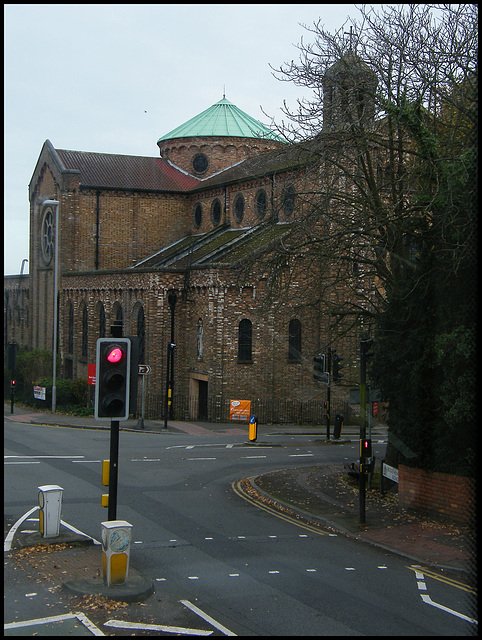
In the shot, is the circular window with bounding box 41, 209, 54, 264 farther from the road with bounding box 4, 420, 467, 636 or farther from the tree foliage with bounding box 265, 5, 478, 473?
the tree foliage with bounding box 265, 5, 478, 473

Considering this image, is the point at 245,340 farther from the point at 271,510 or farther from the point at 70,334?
the point at 271,510

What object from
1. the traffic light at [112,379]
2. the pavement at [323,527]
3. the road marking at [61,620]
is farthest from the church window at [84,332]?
the road marking at [61,620]

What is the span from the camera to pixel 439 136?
16.1 meters

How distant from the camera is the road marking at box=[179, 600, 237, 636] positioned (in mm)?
8392

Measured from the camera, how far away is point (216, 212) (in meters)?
44.4

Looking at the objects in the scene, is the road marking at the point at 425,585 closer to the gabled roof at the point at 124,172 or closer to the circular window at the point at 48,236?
the gabled roof at the point at 124,172

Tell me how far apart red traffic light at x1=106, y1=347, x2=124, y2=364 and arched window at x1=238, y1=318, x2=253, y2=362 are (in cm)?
2425

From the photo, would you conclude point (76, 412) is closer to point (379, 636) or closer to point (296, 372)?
point (296, 372)

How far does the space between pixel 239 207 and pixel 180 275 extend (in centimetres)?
722

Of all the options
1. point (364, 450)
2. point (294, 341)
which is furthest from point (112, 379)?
point (294, 341)

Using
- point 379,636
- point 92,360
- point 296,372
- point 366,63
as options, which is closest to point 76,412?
point 92,360

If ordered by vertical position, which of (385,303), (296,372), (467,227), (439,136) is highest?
(439,136)

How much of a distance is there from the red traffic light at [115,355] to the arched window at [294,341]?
24.9 meters

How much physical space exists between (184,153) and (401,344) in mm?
37209
